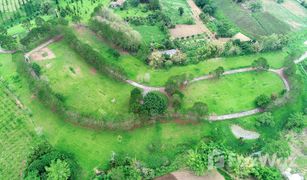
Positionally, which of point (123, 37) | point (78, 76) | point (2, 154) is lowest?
point (2, 154)

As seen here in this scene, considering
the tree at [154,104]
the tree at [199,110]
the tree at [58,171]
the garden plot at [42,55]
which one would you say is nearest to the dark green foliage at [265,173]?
the tree at [199,110]

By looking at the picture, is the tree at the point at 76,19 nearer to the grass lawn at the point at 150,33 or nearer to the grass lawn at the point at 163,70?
the grass lawn at the point at 163,70

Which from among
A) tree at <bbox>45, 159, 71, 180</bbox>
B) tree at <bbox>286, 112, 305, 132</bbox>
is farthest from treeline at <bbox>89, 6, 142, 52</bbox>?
tree at <bbox>286, 112, 305, 132</bbox>

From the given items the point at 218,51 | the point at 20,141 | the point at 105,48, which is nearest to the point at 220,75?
the point at 218,51

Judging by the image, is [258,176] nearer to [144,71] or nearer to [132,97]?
[132,97]

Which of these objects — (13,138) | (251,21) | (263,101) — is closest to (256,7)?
(251,21)

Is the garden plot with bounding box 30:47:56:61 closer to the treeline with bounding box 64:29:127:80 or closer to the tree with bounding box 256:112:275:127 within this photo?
the treeline with bounding box 64:29:127:80
